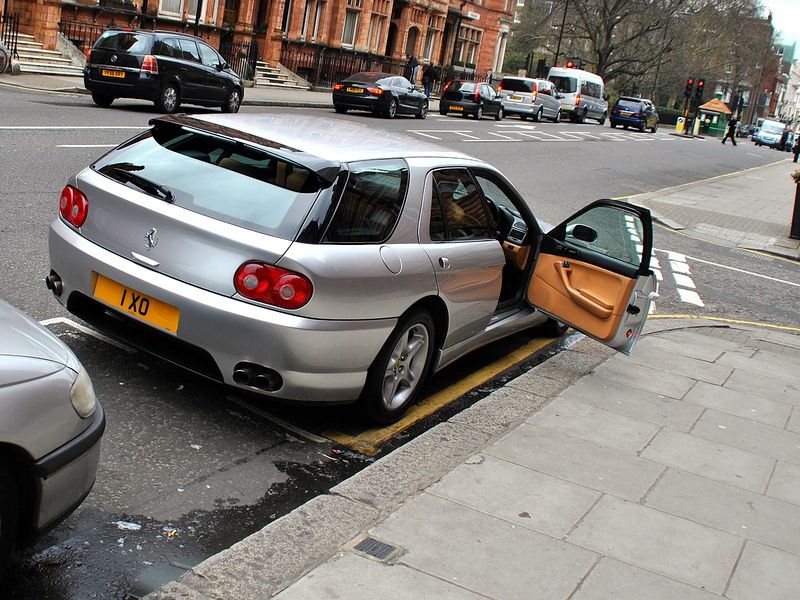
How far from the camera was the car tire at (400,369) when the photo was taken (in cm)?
512

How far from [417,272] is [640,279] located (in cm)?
197

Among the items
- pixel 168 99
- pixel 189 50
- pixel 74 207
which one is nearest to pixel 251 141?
pixel 74 207

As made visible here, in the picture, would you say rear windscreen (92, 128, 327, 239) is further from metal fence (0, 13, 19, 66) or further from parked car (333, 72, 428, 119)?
parked car (333, 72, 428, 119)

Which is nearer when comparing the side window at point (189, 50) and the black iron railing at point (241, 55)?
the side window at point (189, 50)

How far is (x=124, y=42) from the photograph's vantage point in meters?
20.5

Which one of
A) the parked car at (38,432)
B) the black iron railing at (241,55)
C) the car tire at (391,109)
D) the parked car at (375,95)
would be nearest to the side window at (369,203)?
the parked car at (38,432)

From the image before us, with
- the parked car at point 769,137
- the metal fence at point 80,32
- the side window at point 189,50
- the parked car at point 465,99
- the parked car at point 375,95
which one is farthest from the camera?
the parked car at point 769,137

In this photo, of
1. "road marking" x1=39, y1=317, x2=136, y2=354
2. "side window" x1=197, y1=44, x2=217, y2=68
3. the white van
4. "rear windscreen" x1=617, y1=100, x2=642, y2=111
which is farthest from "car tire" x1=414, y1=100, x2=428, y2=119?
"road marking" x1=39, y1=317, x2=136, y2=354

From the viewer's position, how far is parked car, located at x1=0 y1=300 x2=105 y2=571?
9.71 ft

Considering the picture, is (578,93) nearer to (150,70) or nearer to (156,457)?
(150,70)

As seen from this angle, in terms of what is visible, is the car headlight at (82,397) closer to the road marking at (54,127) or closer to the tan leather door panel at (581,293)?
the tan leather door panel at (581,293)

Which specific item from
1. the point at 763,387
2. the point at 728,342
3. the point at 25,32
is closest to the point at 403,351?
the point at 763,387

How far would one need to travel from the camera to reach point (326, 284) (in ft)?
15.2

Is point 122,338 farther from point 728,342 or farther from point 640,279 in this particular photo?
point 728,342
